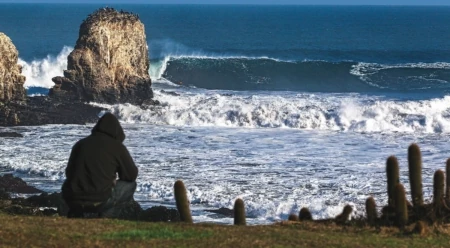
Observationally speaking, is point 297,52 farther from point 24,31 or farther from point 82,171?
point 82,171

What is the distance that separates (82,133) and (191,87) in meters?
17.4

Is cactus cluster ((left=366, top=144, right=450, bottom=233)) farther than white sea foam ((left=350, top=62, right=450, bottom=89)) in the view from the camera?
No

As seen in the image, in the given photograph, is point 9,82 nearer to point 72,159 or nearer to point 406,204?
point 72,159

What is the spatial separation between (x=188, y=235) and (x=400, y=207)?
2946 millimetres

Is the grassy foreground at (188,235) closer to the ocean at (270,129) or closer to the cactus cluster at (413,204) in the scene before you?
the cactus cluster at (413,204)

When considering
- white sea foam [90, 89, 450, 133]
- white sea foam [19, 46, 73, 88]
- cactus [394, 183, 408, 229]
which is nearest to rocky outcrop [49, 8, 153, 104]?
white sea foam [90, 89, 450, 133]

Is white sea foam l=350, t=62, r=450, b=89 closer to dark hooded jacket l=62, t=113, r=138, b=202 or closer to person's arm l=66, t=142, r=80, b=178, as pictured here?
dark hooded jacket l=62, t=113, r=138, b=202

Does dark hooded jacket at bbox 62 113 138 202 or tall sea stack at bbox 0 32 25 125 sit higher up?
tall sea stack at bbox 0 32 25 125

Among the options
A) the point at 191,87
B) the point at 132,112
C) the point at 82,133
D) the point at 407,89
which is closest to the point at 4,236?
the point at 82,133

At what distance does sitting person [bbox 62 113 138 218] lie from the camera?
39.3ft

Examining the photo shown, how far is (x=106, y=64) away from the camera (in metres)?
38.7

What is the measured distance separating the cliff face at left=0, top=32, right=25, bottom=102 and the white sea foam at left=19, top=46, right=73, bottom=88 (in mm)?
13338

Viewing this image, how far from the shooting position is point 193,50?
74.1m

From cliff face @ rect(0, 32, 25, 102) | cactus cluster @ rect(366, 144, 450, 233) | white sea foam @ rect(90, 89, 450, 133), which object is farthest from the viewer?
white sea foam @ rect(90, 89, 450, 133)
